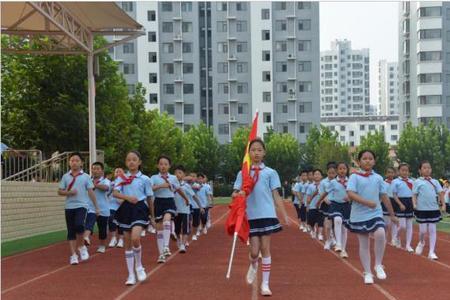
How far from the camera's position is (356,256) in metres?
13.5

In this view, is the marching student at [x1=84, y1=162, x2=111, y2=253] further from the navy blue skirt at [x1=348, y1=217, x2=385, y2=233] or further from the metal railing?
the metal railing

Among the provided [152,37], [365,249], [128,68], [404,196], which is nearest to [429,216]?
[404,196]

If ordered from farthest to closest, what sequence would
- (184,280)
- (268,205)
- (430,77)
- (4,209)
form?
(430,77) → (4,209) → (184,280) → (268,205)

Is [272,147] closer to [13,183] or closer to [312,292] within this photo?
[13,183]

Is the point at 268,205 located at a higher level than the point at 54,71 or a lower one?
lower

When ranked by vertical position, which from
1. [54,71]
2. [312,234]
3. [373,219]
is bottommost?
[312,234]

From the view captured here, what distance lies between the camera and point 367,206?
31.2ft

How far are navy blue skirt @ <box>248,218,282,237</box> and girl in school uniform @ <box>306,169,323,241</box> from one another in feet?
22.7

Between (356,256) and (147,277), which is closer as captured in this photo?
(147,277)

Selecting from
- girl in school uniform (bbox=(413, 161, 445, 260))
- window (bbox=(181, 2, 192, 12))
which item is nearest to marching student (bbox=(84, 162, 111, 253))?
girl in school uniform (bbox=(413, 161, 445, 260))

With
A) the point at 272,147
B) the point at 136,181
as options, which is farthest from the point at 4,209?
the point at 272,147

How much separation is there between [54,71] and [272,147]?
47.5 meters

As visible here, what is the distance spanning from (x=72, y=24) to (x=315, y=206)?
33.3 ft

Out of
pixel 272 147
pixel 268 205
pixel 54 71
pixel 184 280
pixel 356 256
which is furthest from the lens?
pixel 272 147
